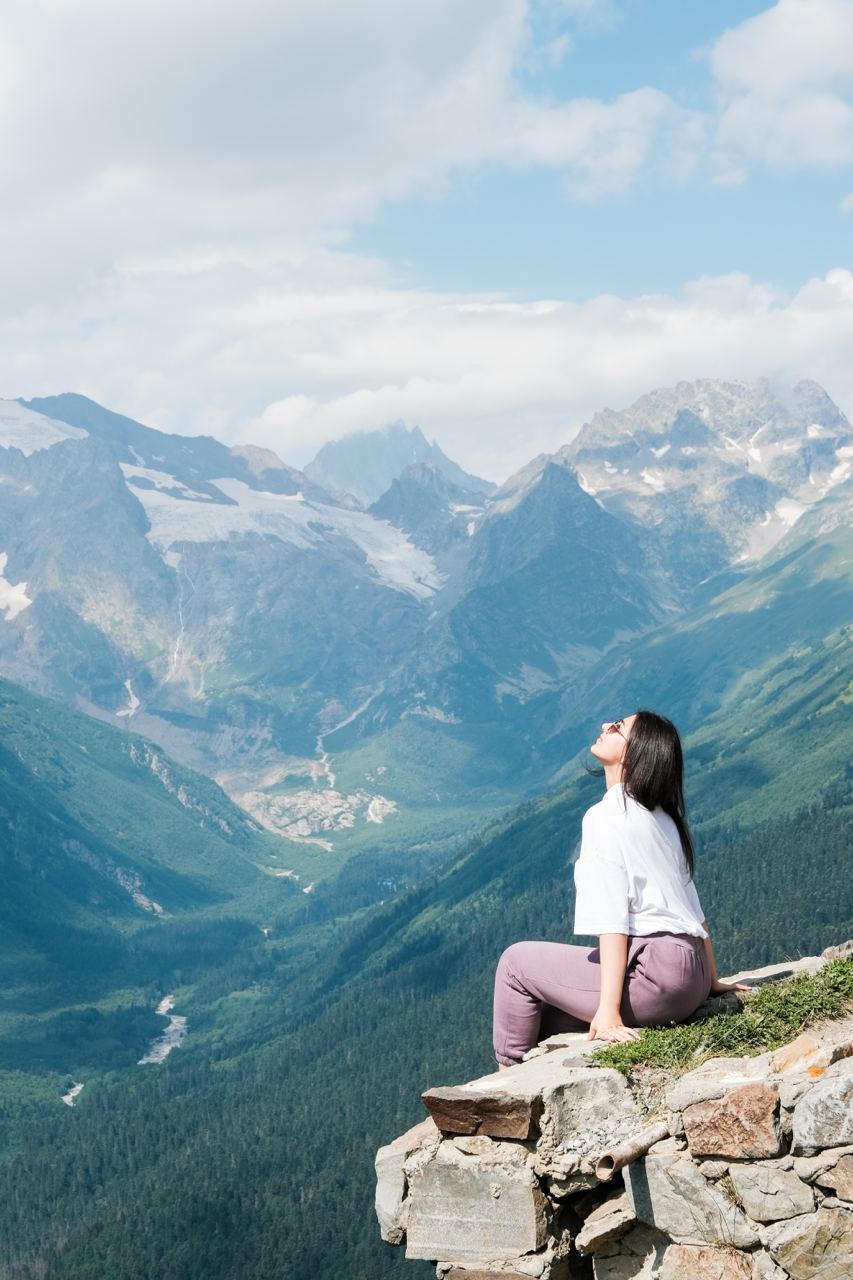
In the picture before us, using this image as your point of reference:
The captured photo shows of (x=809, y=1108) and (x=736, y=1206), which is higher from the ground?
(x=809, y=1108)

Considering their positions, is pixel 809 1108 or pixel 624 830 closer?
pixel 809 1108

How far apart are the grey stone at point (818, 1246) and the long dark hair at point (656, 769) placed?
21.2 ft

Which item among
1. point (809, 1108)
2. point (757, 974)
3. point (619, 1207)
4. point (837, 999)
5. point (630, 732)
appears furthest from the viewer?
point (757, 974)

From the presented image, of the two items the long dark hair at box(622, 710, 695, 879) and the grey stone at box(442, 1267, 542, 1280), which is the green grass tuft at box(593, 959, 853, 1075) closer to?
the long dark hair at box(622, 710, 695, 879)

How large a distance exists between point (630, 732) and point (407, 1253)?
9.83 metres

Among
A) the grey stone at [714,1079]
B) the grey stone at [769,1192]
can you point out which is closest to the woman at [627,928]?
the grey stone at [714,1079]

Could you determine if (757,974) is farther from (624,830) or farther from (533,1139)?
(533,1139)

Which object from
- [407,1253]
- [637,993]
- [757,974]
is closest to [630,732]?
[637,993]

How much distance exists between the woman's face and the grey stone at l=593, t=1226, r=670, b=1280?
8.01 metres

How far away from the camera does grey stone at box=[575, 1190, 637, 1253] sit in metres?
19.9

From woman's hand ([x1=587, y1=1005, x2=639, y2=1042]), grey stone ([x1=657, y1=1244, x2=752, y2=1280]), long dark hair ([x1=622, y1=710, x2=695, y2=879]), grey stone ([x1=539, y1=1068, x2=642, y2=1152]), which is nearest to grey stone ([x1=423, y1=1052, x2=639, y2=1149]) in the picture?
grey stone ([x1=539, y1=1068, x2=642, y2=1152])

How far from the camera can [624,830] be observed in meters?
22.6

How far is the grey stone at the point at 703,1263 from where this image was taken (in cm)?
1900

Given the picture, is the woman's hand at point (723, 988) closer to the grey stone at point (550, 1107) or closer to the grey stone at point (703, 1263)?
the grey stone at point (550, 1107)
